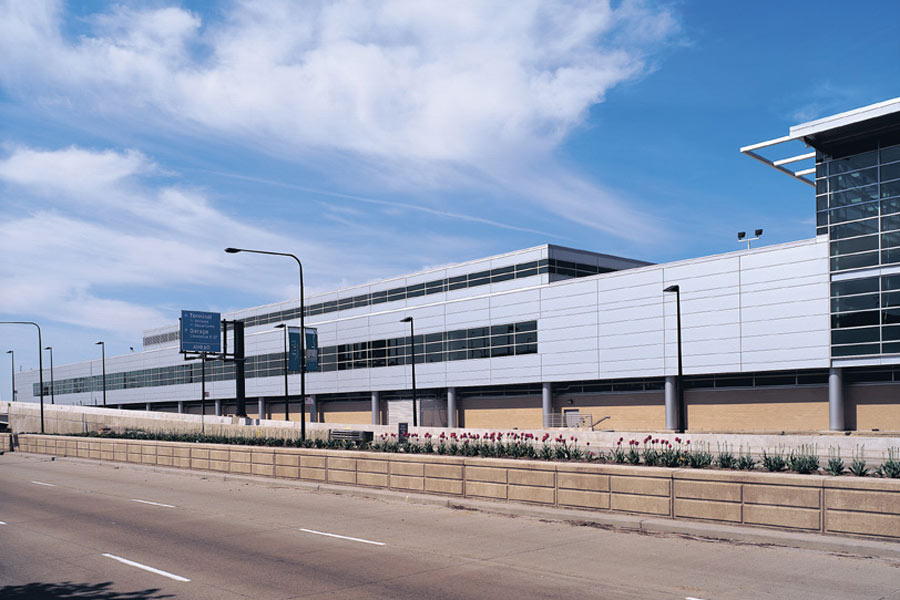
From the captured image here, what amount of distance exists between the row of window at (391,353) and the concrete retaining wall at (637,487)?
41.7 m

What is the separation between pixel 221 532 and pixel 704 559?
936 cm

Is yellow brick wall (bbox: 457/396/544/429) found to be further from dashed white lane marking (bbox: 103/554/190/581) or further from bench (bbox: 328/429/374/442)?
dashed white lane marking (bbox: 103/554/190/581)

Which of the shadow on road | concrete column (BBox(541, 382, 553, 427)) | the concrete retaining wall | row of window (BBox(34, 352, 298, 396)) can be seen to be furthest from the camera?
row of window (BBox(34, 352, 298, 396))

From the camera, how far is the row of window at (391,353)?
217 feet

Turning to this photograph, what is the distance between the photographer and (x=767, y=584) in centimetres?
1033

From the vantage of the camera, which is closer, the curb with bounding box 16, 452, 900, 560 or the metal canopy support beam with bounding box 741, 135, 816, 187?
the curb with bounding box 16, 452, 900, 560

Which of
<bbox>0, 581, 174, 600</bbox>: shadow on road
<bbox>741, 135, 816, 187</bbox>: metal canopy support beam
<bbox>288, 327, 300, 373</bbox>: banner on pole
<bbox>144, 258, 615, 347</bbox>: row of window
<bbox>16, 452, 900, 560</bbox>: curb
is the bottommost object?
<bbox>16, 452, 900, 560</bbox>: curb

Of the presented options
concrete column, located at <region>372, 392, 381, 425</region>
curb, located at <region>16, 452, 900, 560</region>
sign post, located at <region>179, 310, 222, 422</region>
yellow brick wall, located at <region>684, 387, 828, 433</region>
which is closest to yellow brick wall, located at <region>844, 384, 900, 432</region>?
yellow brick wall, located at <region>684, 387, 828, 433</region>

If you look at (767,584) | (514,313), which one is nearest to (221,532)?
(767,584)

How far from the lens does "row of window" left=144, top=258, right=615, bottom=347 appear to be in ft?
216

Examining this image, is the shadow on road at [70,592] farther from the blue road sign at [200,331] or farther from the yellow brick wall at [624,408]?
the blue road sign at [200,331]

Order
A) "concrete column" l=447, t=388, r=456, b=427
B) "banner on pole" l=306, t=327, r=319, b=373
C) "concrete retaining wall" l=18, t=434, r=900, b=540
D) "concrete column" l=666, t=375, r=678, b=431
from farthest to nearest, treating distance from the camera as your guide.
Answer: "concrete column" l=447, t=388, r=456, b=427, "banner on pole" l=306, t=327, r=319, b=373, "concrete column" l=666, t=375, r=678, b=431, "concrete retaining wall" l=18, t=434, r=900, b=540

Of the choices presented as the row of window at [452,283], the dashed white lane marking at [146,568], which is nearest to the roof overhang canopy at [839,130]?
the row of window at [452,283]

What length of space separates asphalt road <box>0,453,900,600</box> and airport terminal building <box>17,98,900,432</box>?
35257 millimetres
